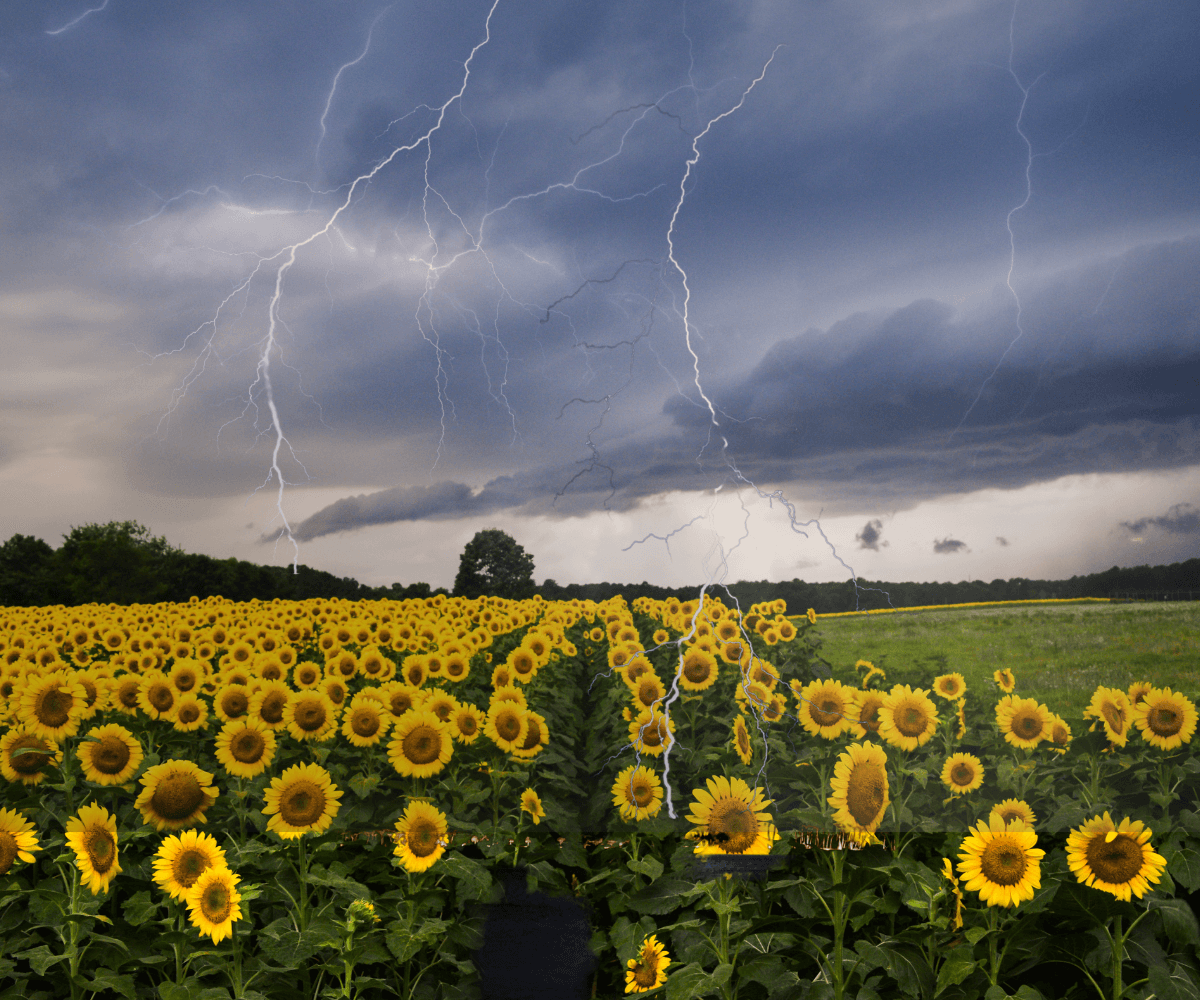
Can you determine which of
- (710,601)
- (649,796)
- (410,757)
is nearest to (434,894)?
(410,757)

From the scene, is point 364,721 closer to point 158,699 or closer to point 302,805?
point 302,805

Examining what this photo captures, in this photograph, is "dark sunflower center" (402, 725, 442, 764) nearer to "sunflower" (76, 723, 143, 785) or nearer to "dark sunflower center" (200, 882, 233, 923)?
"dark sunflower center" (200, 882, 233, 923)

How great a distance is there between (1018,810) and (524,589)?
3242 millimetres

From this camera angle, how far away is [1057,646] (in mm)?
5453

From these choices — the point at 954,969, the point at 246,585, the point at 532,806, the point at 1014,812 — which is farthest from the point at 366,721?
the point at 246,585

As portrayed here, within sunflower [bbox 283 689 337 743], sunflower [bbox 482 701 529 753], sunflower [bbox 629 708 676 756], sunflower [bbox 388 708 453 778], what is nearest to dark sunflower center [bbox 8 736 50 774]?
sunflower [bbox 283 689 337 743]

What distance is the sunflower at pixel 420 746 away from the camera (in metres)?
4.53

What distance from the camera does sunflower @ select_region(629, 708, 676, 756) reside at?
4848 millimetres

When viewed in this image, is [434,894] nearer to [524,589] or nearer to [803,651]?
[524,589]

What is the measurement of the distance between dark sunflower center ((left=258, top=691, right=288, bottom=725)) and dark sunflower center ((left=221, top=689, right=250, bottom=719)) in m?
0.18

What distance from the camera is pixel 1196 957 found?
365 cm

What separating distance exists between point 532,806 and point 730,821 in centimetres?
115

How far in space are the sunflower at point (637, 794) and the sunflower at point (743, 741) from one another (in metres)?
0.54

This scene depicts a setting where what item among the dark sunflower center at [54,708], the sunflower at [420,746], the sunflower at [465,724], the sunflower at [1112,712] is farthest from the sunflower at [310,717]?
the sunflower at [1112,712]
